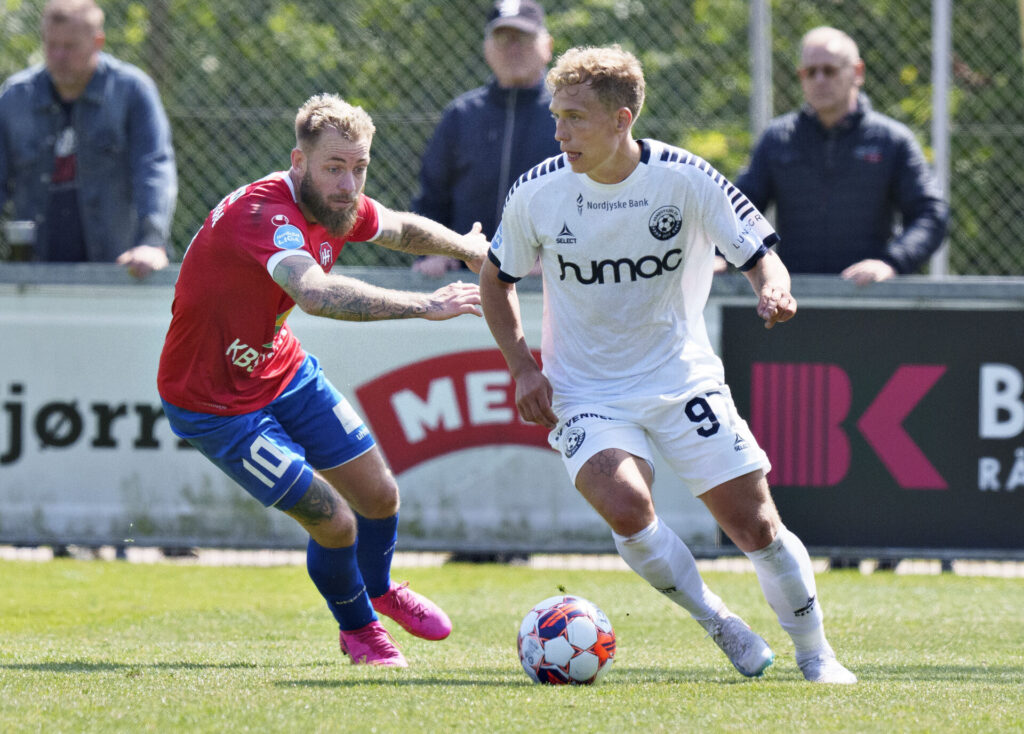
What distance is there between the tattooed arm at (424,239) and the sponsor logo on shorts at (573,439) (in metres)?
1.08

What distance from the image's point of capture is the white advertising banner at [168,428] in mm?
8469

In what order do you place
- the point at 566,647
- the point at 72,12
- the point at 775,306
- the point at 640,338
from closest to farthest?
the point at 775,306
the point at 566,647
the point at 640,338
the point at 72,12

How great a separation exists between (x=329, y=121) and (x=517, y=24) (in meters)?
3.23

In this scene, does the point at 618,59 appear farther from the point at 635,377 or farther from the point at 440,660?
the point at 440,660

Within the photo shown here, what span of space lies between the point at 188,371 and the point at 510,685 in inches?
69.6

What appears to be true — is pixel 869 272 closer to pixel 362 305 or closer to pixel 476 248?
pixel 476 248

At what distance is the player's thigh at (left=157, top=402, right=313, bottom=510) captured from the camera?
547 cm

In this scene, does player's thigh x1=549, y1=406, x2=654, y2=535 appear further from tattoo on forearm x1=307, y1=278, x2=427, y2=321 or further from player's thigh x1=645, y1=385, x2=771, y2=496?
tattoo on forearm x1=307, y1=278, x2=427, y2=321

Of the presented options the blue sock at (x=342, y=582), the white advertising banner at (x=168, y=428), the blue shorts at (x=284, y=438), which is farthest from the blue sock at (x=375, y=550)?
the white advertising banner at (x=168, y=428)

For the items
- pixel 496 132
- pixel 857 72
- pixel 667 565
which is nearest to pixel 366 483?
pixel 667 565

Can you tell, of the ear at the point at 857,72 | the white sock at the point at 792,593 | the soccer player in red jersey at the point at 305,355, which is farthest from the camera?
the ear at the point at 857,72

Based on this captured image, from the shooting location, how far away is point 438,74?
10562mm

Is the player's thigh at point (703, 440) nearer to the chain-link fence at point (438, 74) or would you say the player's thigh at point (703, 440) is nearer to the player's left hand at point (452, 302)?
the player's left hand at point (452, 302)

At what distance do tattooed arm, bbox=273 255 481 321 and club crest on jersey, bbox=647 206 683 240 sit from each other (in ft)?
2.22
